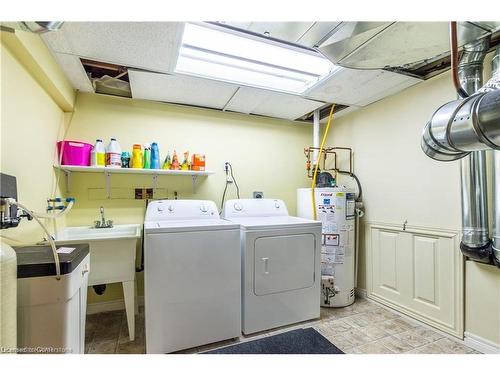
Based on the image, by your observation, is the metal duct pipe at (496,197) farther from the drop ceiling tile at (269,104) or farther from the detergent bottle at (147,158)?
the detergent bottle at (147,158)

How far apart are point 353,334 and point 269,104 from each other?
8.18ft

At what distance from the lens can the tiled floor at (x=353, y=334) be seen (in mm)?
1971

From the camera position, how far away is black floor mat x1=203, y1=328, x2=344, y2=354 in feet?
5.77

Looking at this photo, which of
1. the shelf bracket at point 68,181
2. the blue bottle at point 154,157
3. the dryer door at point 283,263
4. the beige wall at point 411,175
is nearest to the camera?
the beige wall at point 411,175

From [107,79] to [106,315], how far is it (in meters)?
2.39

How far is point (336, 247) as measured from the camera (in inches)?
107

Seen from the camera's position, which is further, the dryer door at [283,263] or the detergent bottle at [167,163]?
the detergent bottle at [167,163]

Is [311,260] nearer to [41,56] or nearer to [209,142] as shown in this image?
[209,142]

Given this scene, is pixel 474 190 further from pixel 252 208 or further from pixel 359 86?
pixel 252 208

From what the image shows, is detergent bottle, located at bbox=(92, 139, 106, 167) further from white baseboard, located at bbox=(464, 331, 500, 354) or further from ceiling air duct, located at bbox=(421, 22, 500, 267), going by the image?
white baseboard, located at bbox=(464, 331, 500, 354)

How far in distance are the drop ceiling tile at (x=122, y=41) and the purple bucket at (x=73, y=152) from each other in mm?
820

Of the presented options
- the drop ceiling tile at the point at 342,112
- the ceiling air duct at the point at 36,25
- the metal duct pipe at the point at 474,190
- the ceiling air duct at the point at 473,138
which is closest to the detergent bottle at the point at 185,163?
the ceiling air duct at the point at 36,25

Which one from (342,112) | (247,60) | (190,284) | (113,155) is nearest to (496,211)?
(342,112)

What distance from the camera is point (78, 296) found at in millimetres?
1260
